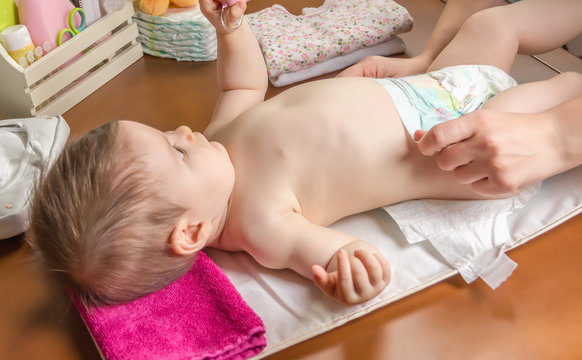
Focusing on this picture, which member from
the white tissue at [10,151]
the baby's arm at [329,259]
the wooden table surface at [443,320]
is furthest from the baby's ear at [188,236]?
the white tissue at [10,151]

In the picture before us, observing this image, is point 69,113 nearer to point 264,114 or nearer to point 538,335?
point 264,114

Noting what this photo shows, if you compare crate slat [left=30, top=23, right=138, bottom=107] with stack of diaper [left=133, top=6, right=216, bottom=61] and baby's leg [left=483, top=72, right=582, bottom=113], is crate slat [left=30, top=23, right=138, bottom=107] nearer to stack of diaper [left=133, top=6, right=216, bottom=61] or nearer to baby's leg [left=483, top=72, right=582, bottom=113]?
stack of diaper [left=133, top=6, right=216, bottom=61]

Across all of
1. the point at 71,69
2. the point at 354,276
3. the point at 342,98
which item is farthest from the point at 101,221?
the point at 71,69

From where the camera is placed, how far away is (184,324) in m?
0.98

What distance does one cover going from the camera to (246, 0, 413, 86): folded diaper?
152cm

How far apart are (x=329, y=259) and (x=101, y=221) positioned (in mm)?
356

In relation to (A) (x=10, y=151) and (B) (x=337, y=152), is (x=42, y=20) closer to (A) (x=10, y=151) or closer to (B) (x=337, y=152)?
(A) (x=10, y=151)

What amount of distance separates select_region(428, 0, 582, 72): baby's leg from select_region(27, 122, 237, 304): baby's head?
0.70 m

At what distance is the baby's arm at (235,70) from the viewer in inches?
48.9

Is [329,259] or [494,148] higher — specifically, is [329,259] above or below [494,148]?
below

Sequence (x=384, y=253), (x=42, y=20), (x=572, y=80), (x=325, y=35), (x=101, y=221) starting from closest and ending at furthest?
1. (x=101, y=221)
2. (x=384, y=253)
3. (x=572, y=80)
4. (x=42, y=20)
5. (x=325, y=35)

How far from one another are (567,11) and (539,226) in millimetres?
518

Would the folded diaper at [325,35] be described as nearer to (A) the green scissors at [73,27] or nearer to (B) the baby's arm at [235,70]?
(B) the baby's arm at [235,70]

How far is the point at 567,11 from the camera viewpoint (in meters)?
1.32
